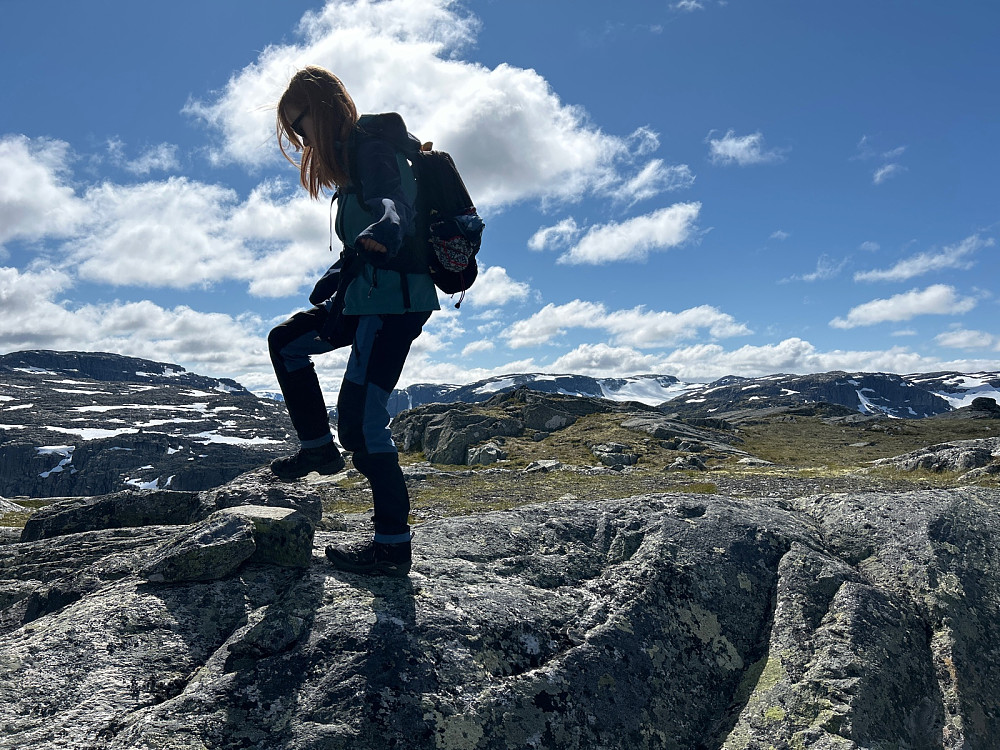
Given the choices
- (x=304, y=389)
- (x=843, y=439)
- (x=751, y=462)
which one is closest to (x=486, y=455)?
(x=751, y=462)

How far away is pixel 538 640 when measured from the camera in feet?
16.4

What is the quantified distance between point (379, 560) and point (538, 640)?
172 cm

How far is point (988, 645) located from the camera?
→ 225 inches

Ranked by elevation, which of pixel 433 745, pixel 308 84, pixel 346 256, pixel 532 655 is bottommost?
pixel 433 745

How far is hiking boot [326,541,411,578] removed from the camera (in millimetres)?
5398

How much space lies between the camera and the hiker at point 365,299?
5344 mm

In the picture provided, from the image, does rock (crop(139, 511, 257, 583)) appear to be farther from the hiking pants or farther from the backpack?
the backpack

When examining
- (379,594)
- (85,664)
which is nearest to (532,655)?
(379,594)

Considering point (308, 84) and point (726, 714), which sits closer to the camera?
point (726, 714)

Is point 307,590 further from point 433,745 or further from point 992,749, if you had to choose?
point 992,749

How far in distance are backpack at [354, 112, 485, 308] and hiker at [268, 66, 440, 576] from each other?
0.13m

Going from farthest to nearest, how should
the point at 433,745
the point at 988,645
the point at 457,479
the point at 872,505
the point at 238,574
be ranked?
the point at 457,479 < the point at 872,505 < the point at 988,645 < the point at 238,574 < the point at 433,745

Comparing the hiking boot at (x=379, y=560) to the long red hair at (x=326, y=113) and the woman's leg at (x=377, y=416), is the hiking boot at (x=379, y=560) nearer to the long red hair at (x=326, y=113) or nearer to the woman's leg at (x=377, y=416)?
the woman's leg at (x=377, y=416)

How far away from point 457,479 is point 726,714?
29.8 m
